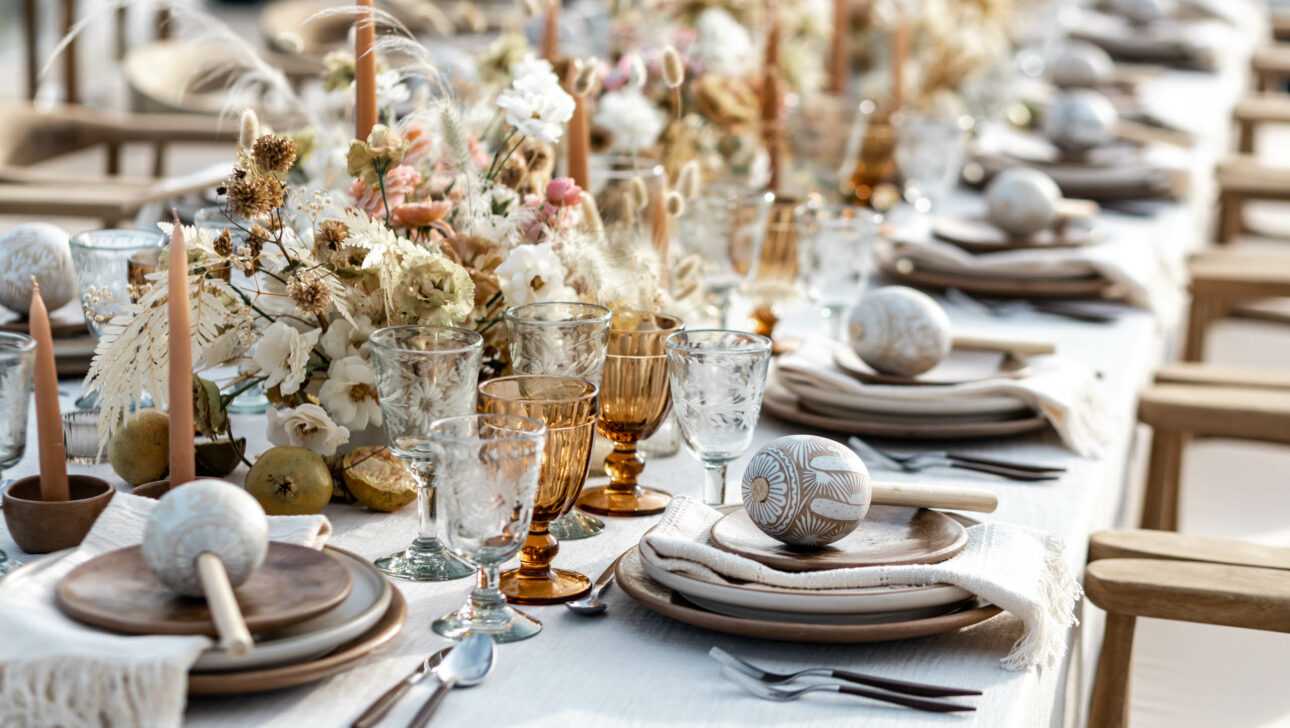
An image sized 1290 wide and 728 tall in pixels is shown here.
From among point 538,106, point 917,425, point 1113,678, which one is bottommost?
point 1113,678

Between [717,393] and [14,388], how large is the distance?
0.56m

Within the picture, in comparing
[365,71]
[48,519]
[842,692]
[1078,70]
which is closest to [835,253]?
[365,71]

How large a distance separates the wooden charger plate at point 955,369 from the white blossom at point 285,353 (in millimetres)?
664

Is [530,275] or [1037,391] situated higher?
[530,275]

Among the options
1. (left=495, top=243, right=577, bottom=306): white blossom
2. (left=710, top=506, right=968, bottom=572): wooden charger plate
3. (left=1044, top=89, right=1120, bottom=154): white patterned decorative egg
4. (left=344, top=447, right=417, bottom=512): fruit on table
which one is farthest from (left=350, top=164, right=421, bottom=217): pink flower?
(left=1044, top=89, right=1120, bottom=154): white patterned decorative egg

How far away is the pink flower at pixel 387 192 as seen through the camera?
1.29m

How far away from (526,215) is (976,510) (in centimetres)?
52

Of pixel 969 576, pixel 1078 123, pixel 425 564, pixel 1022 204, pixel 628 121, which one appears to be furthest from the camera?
pixel 1078 123

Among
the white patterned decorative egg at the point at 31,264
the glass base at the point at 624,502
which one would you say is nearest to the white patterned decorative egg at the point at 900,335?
the glass base at the point at 624,502

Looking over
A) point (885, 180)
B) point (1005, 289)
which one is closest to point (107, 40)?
point (885, 180)

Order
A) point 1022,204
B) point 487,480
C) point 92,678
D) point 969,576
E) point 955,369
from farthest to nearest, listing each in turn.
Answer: point 1022,204 < point 955,369 < point 969,576 < point 487,480 < point 92,678

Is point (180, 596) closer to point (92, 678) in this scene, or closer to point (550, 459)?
point (92, 678)

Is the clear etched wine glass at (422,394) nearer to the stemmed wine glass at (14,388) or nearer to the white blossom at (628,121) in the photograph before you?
the stemmed wine glass at (14,388)

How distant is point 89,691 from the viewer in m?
0.82
